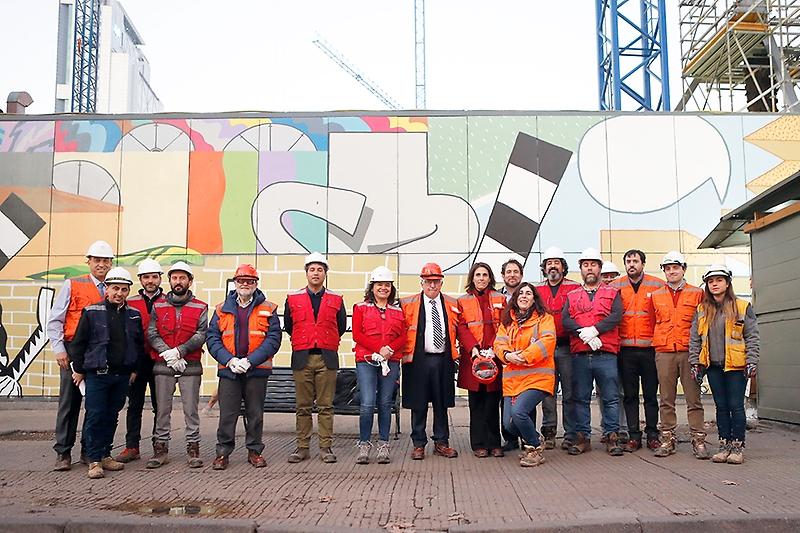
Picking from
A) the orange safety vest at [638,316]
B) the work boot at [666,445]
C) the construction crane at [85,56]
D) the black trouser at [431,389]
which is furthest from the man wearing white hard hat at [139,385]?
the construction crane at [85,56]

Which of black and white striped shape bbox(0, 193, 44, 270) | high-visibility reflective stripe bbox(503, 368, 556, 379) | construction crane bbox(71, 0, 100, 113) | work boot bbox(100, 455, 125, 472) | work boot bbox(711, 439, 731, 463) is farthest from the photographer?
construction crane bbox(71, 0, 100, 113)

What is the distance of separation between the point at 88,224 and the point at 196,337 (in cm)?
870

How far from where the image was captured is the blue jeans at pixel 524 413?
7523mm

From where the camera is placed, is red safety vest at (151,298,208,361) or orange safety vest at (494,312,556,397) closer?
orange safety vest at (494,312,556,397)

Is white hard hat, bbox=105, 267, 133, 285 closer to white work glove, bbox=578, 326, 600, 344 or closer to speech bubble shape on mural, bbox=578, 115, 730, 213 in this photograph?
white work glove, bbox=578, 326, 600, 344

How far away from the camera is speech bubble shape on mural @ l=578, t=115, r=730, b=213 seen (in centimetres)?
1534

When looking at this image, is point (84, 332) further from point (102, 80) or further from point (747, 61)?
point (102, 80)

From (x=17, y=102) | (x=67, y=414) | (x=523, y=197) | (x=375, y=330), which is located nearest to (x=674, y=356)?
(x=375, y=330)

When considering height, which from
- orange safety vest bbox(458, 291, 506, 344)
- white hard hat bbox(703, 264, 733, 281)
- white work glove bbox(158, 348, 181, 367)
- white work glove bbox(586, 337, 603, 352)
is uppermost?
→ white hard hat bbox(703, 264, 733, 281)

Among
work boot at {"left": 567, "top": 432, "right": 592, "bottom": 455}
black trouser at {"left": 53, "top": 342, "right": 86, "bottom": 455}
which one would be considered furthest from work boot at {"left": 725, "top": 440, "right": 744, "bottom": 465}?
black trouser at {"left": 53, "top": 342, "right": 86, "bottom": 455}

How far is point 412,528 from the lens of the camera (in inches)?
206

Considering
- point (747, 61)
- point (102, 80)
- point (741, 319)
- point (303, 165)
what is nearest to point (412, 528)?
point (741, 319)

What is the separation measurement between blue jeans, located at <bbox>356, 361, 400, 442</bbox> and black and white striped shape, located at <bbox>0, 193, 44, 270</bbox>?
408 inches

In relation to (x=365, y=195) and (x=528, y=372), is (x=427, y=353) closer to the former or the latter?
(x=528, y=372)
